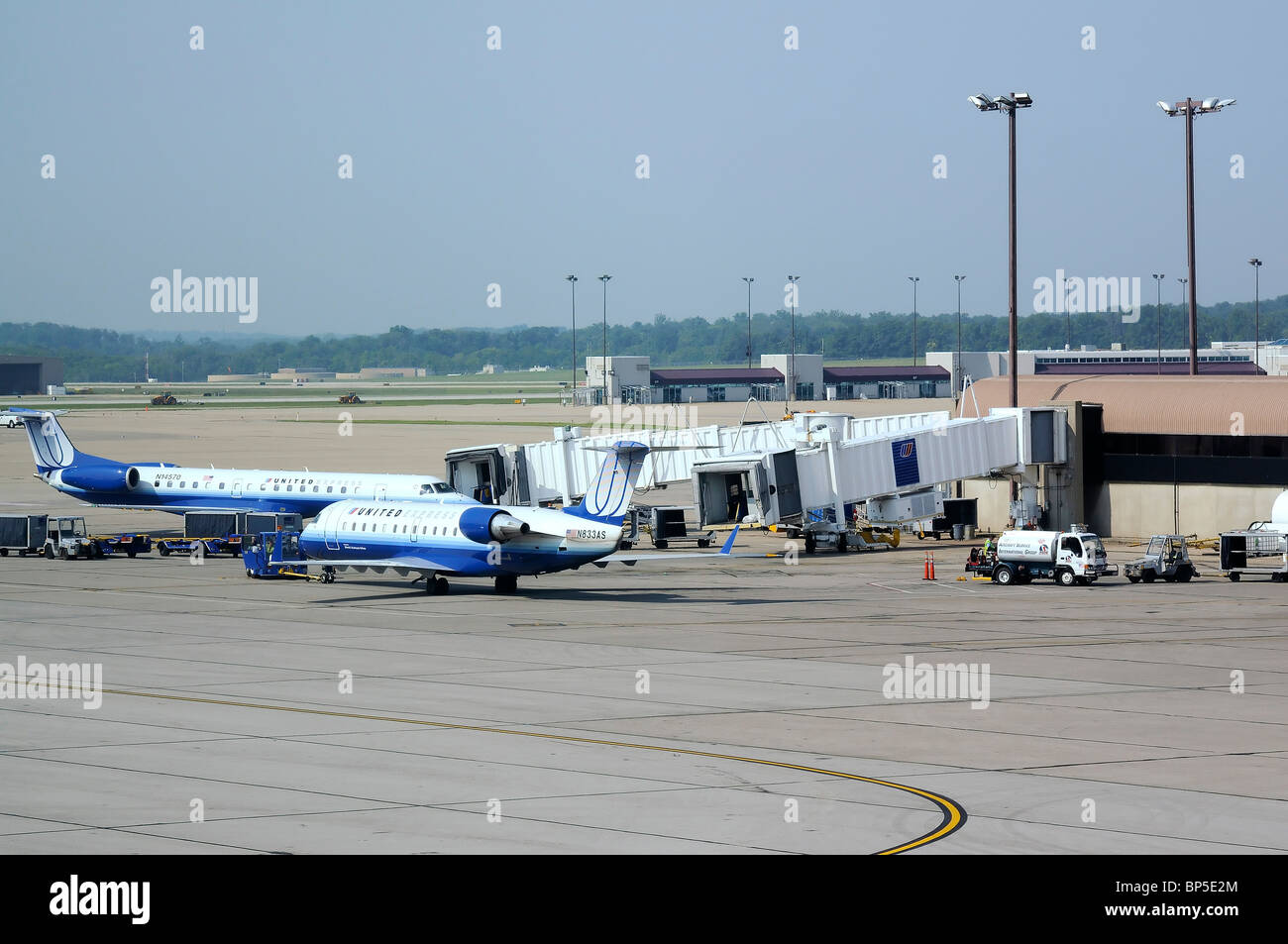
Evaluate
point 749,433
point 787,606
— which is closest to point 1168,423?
point 749,433

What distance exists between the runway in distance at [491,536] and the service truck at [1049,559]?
12271 millimetres

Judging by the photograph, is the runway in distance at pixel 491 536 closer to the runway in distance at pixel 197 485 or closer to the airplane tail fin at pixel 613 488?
the airplane tail fin at pixel 613 488

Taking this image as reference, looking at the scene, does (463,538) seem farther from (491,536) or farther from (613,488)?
(613,488)

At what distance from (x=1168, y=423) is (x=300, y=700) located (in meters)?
52.9

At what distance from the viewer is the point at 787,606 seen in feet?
164

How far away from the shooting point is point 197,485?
75938mm

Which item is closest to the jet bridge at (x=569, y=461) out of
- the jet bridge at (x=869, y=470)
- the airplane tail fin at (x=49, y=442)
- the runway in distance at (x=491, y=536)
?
the jet bridge at (x=869, y=470)

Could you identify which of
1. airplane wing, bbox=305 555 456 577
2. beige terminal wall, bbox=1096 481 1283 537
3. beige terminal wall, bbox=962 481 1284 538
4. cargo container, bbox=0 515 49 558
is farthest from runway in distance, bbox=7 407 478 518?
beige terminal wall, bbox=1096 481 1283 537

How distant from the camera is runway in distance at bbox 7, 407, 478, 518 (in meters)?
71.0

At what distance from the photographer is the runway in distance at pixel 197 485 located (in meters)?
71.0

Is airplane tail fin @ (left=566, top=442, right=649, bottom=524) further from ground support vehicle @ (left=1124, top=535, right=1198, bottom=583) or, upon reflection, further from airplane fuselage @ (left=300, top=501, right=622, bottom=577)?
ground support vehicle @ (left=1124, top=535, right=1198, bottom=583)

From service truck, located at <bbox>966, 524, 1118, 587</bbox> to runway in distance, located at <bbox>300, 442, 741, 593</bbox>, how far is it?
1227cm
